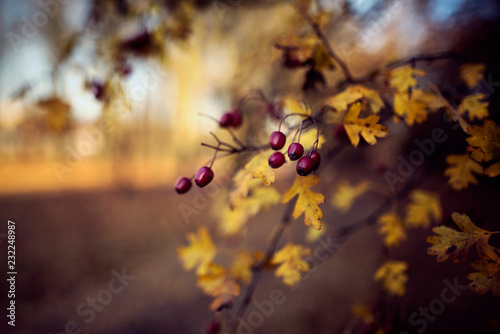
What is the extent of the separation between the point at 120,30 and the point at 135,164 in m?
9.38

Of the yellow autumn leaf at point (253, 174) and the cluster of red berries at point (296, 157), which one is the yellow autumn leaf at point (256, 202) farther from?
the cluster of red berries at point (296, 157)

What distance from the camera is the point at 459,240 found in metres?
0.98

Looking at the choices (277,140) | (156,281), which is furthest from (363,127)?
(156,281)

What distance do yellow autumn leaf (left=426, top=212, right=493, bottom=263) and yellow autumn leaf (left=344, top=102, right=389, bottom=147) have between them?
404mm

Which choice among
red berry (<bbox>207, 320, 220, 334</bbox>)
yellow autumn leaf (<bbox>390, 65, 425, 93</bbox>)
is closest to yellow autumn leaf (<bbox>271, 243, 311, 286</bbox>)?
red berry (<bbox>207, 320, 220, 334</bbox>)

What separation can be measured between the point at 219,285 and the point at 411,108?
1.28 meters

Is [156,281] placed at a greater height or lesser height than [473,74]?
greater

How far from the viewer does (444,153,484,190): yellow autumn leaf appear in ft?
4.12

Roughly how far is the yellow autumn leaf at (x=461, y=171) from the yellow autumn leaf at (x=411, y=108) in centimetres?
33

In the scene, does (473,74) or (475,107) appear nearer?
(475,107)

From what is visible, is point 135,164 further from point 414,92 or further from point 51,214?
point 414,92

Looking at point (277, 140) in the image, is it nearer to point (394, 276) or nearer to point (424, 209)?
point (394, 276)

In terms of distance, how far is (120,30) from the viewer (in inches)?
73.4

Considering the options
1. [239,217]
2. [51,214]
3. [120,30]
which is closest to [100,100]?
[120,30]
